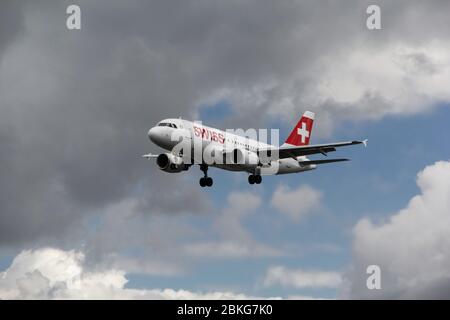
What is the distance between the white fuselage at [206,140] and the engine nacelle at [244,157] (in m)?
0.20

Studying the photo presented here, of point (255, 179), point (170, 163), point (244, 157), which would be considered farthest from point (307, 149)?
point (170, 163)

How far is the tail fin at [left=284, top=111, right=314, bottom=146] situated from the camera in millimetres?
76625

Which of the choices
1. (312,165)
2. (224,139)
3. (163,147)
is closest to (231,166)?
(224,139)

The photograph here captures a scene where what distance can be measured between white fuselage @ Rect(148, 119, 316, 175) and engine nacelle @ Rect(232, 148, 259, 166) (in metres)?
0.20

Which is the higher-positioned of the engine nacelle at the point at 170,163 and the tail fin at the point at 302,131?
the tail fin at the point at 302,131

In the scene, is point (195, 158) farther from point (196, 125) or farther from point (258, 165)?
point (258, 165)

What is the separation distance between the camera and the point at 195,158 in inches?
2400

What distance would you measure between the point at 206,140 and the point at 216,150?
4.02 ft

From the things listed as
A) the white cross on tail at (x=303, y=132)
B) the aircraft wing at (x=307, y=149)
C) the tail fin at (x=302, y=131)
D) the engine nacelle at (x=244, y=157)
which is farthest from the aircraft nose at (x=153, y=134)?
the white cross on tail at (x=303, y=132)

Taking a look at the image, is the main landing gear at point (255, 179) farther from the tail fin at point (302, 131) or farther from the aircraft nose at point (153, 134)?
the aircraft nose at point (153, 134)

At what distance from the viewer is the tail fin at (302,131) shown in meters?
76.6

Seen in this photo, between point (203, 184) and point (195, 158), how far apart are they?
508 centimetres

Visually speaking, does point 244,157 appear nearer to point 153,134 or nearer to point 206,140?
point 206,140

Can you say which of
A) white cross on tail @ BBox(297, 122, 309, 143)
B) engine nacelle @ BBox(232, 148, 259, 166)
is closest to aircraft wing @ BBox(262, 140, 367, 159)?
engine nacelle @ BBox(232, 148, 259, 166)
